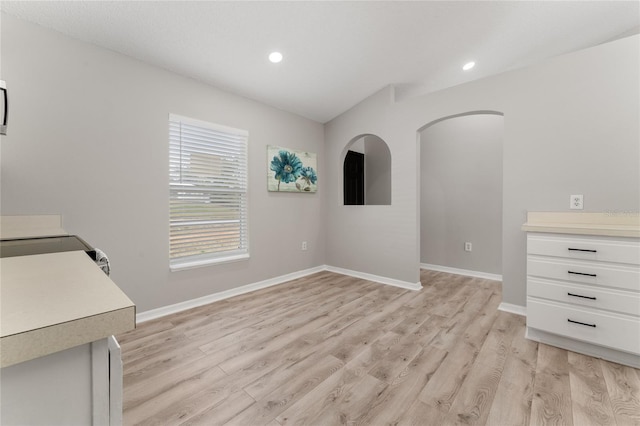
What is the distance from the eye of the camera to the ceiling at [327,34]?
2.03 meters

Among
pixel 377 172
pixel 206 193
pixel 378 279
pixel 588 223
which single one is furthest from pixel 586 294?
pixel 377 172

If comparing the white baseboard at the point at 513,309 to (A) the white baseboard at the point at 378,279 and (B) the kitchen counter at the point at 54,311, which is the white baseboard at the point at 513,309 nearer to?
(A) the white baseboard at the point at 378,279

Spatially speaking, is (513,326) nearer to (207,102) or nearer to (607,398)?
(607,398)

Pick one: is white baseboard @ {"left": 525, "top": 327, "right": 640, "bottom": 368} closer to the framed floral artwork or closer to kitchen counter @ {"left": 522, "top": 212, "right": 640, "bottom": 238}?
kitchen counter @ {"left": 522, "top": 212, "right": 640, "bottom": 238}

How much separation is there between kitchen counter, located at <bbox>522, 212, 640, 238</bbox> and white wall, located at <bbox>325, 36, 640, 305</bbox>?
6 centimetres

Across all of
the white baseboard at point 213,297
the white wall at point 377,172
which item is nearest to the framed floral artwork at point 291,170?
the white baseboard at point 213,297

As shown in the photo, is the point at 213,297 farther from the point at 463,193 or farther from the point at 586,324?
the point at 463,193

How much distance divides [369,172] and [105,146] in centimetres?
412

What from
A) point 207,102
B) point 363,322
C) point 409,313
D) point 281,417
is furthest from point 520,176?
point 207,102

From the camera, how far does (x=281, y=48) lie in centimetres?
253

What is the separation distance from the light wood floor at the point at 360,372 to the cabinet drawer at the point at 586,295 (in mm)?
380

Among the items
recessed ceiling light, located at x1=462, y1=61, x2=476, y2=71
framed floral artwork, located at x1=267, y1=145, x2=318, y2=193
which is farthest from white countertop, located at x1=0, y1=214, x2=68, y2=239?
recessed ceiling light, located at x1=462, y1=61, x2=476, y2=71

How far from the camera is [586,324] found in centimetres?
190

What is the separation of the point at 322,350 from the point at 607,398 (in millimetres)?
1650
